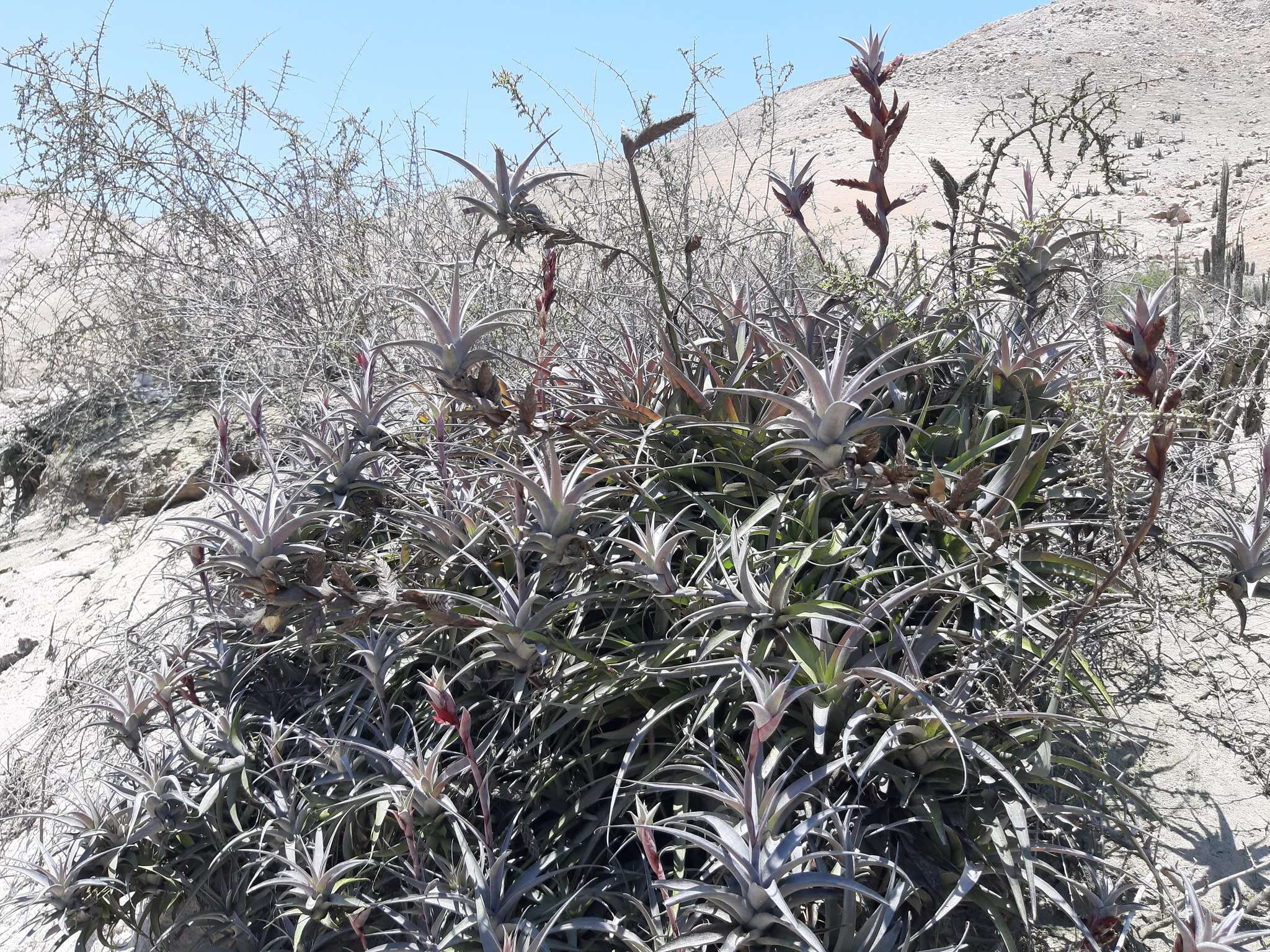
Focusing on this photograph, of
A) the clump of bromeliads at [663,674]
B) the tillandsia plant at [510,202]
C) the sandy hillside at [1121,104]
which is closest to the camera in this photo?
the clump of bromeliads at [663,674]

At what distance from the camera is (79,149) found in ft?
14.6

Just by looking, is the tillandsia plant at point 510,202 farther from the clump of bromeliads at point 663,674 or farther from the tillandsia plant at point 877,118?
the tillandsia plant at point 877,118

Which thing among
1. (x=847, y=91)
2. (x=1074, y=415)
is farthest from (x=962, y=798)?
(x=847, y=91)

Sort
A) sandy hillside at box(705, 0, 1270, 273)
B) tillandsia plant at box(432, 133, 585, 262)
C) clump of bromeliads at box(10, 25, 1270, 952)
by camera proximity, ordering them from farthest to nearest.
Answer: sandy hillside at box(705, 0, 1270, 273), tillandsia plant at box(432, 133, 585, 262), clump of bromeliads at box(10, 25, 1270, 952)

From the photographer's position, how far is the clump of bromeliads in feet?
5.04

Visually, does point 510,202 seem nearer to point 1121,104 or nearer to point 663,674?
point 663,674

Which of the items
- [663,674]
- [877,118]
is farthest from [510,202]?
[663,674]

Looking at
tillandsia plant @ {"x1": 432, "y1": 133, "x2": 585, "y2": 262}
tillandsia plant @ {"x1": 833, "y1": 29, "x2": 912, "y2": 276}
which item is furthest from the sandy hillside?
tillandsia plant @ {"x1": 432, "y1": 133, "x2": 585, "y2": 262}

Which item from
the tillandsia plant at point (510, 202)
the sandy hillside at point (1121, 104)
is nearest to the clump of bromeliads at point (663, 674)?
the tillandsia plant at point (510, 202)

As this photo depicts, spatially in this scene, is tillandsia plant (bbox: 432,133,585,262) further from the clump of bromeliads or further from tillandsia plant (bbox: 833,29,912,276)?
tillandsia plant (bbox: 833,29,912,276)

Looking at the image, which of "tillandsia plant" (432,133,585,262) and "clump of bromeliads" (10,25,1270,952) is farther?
"tillandsia plant" (432,133,585,262)

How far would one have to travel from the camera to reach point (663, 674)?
1.67m

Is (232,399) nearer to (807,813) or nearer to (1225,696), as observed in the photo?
(807,813)

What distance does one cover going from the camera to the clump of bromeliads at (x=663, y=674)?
154 cm
